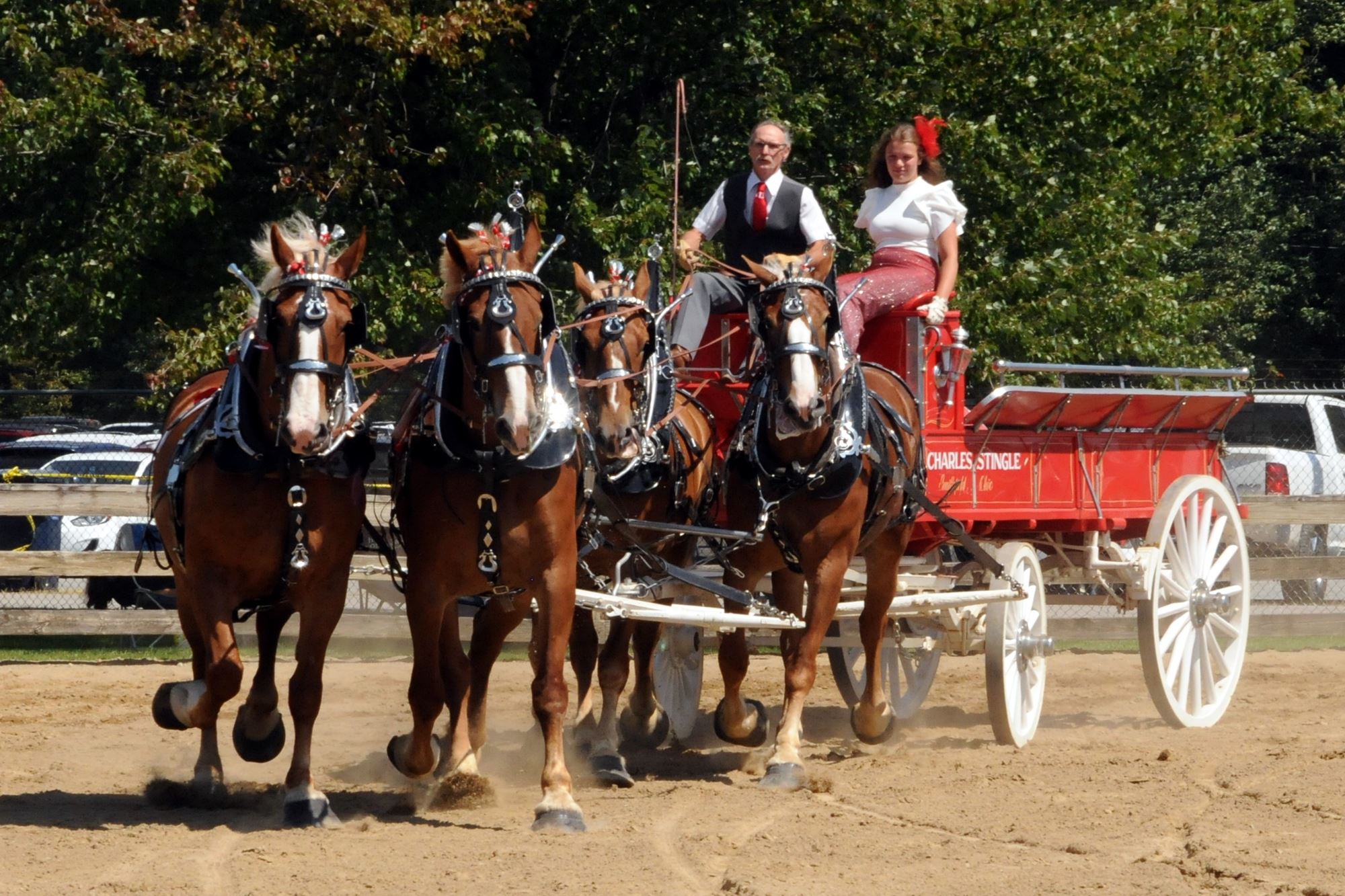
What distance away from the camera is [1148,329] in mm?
15789

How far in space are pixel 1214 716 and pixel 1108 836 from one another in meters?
3.66

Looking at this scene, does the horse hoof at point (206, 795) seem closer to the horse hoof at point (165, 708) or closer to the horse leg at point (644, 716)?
the horse hoof at point (165, 708)

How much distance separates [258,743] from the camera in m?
6.75

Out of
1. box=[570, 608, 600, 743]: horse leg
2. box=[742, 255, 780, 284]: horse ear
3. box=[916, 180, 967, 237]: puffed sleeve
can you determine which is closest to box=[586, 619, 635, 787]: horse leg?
box=[570, 608, 600, 743]: horse leg

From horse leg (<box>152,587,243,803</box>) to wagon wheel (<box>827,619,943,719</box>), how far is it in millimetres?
3728

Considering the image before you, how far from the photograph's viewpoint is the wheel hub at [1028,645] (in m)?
8.64

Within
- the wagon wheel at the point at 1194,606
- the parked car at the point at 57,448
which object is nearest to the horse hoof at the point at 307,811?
the wagon wheel at the point at 1194,606

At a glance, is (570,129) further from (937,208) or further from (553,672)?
(553,672)

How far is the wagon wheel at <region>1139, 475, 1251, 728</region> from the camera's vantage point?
8961 millimetres

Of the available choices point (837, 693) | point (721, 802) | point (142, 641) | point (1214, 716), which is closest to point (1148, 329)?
point (837, 693)

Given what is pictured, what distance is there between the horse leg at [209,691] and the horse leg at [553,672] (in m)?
1.06

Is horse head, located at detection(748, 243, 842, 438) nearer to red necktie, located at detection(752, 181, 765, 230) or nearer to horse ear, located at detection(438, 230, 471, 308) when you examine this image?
red necktie, located at detection(752, 181, 765, 230)

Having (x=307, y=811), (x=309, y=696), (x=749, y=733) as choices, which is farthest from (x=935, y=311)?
(x=307, y=811)

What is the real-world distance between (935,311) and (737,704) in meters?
2.07
